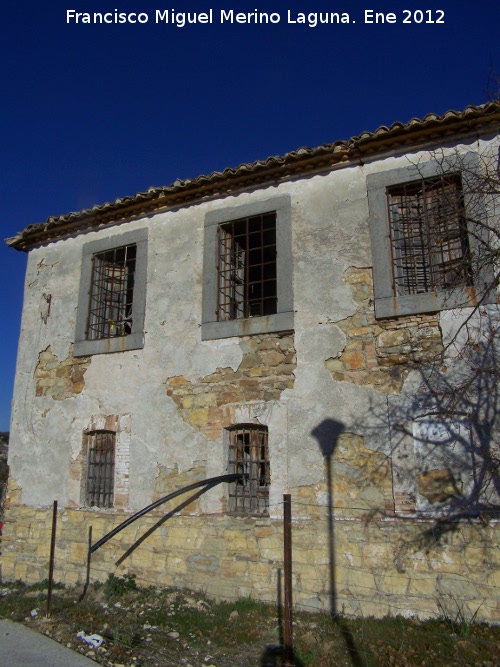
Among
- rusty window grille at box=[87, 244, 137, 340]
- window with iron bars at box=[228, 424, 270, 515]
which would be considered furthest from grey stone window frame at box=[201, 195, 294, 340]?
rusty window grille at box=[87, 244, 137, 340]

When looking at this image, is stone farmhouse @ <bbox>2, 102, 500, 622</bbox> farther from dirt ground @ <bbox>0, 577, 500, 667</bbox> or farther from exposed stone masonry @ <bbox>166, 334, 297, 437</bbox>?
dirt ground @ <bbox>0, 577, 500, 667</bbox>

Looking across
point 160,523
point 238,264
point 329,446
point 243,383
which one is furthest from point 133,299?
point 329,446

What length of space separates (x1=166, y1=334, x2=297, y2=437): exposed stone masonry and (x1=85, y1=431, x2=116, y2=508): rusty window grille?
1.64 metres

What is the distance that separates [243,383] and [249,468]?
1259mm

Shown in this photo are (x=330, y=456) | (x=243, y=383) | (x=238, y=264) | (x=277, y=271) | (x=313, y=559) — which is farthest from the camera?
(x=238, y=264)

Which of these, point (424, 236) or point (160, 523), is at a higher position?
point (424, 236)

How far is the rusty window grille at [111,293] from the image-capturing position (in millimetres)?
10219

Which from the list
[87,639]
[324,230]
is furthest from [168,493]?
[324,230]

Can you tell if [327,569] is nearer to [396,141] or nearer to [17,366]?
[396,141]

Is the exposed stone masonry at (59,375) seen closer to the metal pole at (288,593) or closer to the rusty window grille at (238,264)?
the rusty window grille at (238,264)

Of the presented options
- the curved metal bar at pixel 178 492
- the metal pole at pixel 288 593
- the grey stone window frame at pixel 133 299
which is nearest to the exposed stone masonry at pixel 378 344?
the curved metal bar at pixel 178 492

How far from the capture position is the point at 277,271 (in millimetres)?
8414

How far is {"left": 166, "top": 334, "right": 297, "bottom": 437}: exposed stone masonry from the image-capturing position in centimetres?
799

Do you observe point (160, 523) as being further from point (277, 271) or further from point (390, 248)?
point (390, 248)
